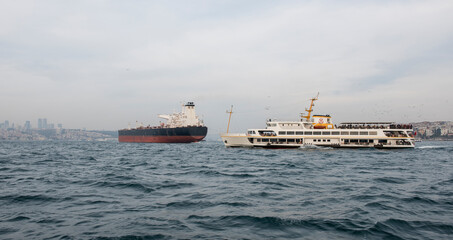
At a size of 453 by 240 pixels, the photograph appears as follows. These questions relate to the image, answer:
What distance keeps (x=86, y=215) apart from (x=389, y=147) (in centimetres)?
5544

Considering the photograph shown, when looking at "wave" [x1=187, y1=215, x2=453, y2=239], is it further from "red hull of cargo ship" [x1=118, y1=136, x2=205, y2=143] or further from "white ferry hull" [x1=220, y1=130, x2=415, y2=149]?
"red hull of cargo ship" [x1=118, y1=136, x2=205, y2=143]

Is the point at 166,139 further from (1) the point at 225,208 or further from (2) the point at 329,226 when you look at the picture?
(2) the point at 329,226

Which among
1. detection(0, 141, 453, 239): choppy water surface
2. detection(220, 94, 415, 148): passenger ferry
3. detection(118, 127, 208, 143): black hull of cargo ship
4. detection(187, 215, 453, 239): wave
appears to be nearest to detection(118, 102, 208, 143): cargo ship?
detection(118, 127, 208, 143): black hull of cargo ship

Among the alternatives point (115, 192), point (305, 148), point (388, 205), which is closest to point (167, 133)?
point (305, 148)

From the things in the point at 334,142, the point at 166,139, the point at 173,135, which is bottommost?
the point at 166,139

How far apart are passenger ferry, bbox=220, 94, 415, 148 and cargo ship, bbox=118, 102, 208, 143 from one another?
109 feet

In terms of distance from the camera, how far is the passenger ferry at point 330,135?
5406 cm

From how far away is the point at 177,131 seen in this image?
88.7 m

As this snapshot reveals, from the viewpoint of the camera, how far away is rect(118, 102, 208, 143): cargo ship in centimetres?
8794

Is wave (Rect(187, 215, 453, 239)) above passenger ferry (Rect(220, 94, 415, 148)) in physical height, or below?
below

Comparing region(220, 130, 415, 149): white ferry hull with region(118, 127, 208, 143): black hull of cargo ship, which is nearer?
region(220, 130, 415, 149): white ferry hull

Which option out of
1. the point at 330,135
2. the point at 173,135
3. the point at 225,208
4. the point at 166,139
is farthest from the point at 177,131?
the point at 225,208

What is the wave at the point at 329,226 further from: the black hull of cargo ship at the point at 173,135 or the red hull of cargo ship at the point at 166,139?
the red hull of cargo ship at the point at 166,139

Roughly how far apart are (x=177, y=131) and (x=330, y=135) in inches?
1909
